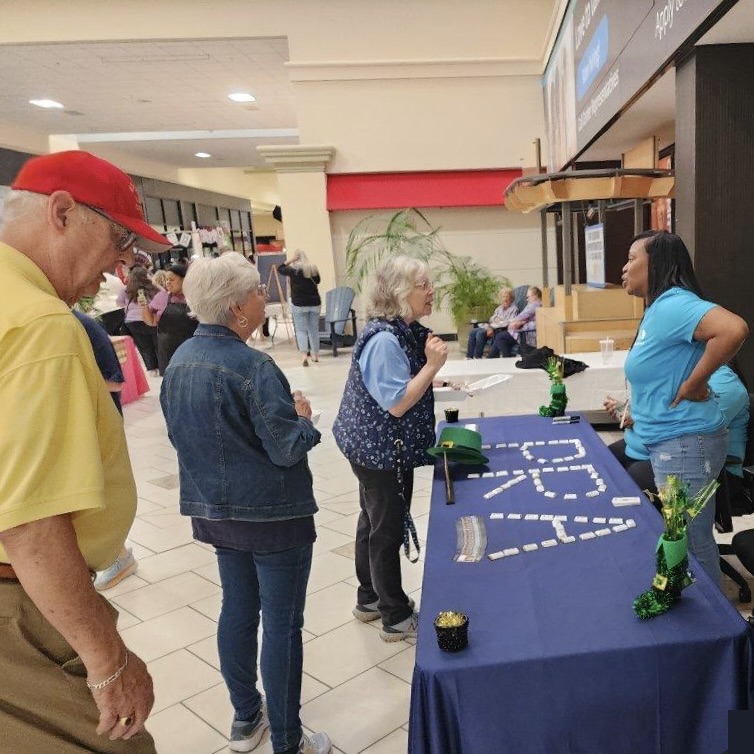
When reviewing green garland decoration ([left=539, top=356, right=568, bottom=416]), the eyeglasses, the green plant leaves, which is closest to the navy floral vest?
green garland decoration ([left=539, top=356, right=568, bottom=416])

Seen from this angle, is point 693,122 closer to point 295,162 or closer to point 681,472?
point 681,472

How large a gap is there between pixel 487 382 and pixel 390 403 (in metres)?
1.76


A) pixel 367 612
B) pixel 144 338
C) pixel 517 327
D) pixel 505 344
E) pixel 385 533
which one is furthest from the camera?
pixel 505 344

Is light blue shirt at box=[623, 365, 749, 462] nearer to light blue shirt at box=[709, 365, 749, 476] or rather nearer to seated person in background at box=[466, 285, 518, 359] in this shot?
light blue shirt at box=[709, 365, 749, 476]

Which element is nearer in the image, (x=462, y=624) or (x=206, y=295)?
(x=462, y=624)

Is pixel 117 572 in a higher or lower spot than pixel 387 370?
lower

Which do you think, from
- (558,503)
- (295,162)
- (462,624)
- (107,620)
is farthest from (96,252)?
(295,162)

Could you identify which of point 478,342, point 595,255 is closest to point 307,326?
point 478,342

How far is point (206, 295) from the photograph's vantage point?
169 cm

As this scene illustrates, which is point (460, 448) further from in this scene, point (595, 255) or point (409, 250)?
point (409, 250)

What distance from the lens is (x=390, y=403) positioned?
2.15 metres

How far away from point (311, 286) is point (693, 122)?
6.13m

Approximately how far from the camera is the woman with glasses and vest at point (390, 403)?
216 cm

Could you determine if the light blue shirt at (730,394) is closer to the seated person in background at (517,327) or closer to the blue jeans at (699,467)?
the blue jeans at (699,467)
